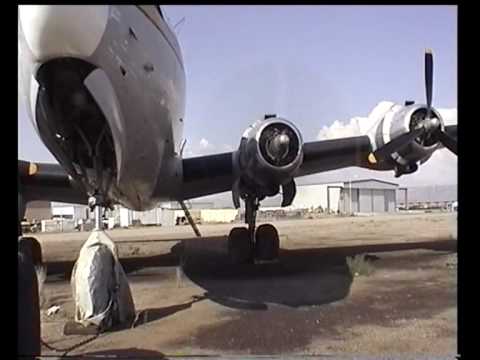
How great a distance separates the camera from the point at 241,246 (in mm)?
10875

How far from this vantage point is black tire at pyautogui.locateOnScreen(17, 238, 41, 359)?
11.5ft

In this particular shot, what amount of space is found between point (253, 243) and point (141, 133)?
475cm

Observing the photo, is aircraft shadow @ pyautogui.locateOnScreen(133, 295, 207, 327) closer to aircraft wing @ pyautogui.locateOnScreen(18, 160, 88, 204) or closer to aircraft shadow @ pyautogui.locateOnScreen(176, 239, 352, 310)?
aircraft shadow @ pyautogui.locateOnScreen(176, 239, 352, 310)

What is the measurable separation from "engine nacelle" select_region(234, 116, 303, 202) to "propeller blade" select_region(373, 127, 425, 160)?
1.90m

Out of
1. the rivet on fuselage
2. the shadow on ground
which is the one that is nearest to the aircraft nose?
the rivet on fuselage

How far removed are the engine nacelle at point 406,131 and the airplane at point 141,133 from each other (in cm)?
2

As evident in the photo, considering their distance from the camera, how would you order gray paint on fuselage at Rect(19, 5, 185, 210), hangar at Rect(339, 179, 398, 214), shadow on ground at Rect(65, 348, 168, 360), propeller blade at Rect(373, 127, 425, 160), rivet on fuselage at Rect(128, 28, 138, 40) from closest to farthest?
shadow on ground at Rect(65, 348, 168, 360) → gray paint on fuselage at Rect(19, 5, 185, 210) → rivet on fuselage at Rect(128, 28, 138, 40) → propeller blade at Rect(373, 127, 425, 160) → hangar at Rect(339, 179, 398, 214)

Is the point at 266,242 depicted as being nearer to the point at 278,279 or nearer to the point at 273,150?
the point at 278,279

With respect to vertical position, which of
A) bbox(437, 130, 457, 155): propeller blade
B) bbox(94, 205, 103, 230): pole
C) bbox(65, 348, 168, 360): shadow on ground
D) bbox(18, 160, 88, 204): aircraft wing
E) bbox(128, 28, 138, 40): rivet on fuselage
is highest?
bbox(128, 28, 138, 40): rivet on fuselage

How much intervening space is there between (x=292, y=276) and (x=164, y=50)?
176 inches

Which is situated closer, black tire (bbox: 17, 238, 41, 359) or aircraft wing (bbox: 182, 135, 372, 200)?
black tire (bbox: 17, 238, 41, 359)

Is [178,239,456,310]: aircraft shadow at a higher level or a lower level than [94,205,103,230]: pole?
lower
